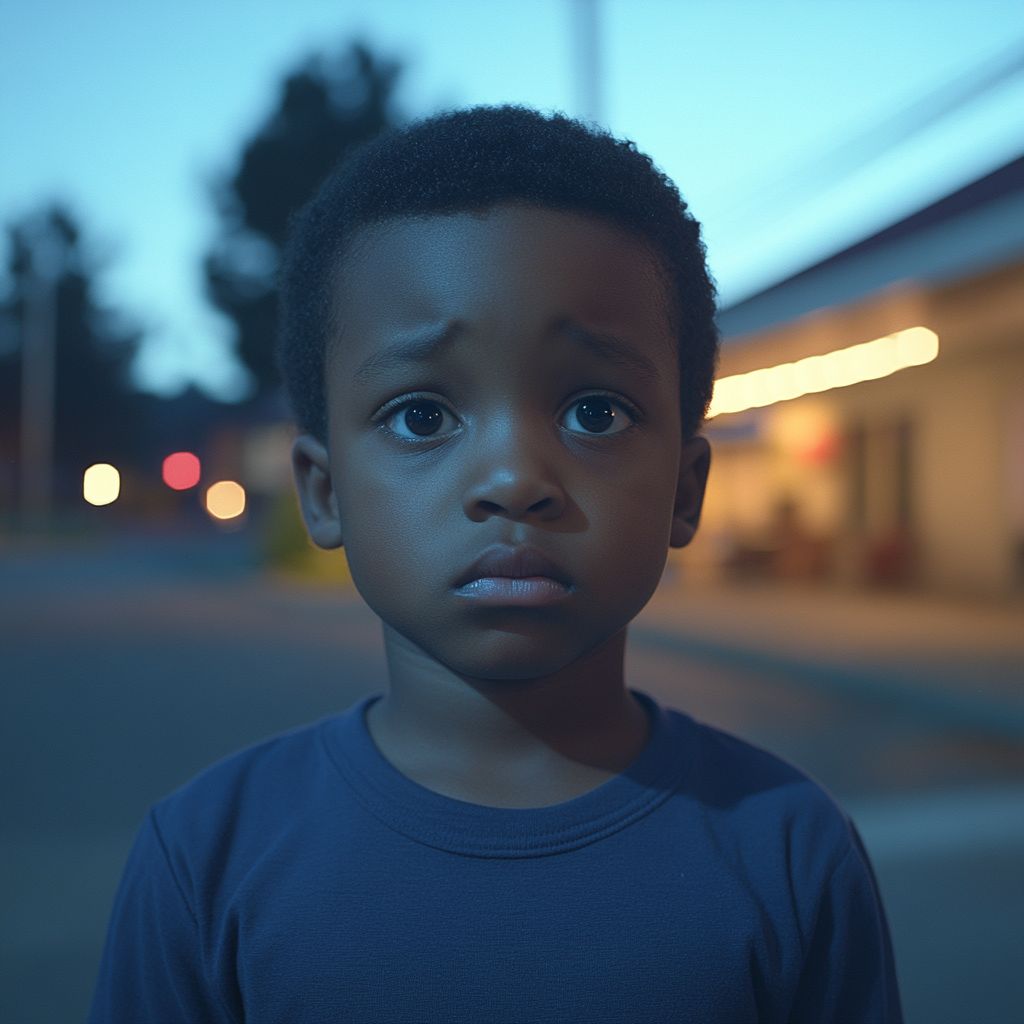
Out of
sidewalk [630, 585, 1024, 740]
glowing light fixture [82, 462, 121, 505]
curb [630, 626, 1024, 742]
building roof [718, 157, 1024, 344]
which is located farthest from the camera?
building roof [718, 157, 1024, 344]

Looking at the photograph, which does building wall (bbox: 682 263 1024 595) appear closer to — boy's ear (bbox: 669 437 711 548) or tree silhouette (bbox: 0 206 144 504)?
boy's ear (bbox: 669 437 711 548)

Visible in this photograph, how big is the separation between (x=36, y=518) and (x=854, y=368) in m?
21.3

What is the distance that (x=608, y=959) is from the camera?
1010 millimetres

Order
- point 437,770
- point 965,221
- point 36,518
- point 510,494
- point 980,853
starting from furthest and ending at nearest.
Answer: point 36,518 → point 965,221 → point 980,853 → point 437,770 → point 510,494

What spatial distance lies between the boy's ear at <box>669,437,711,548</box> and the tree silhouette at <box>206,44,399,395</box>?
43.5 feet

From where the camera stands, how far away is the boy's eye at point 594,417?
994 millimetres

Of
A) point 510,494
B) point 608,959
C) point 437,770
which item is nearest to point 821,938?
point 608,959

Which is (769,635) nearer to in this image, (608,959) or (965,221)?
(965,221)

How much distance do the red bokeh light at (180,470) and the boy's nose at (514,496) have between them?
3.90ft

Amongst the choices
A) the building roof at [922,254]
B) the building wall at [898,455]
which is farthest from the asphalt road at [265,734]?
the building wall at [898,455]

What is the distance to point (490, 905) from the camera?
1.02 m

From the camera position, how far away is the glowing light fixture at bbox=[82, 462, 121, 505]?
5.15 feet

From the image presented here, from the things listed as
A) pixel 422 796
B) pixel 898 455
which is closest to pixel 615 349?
pixel 422 796

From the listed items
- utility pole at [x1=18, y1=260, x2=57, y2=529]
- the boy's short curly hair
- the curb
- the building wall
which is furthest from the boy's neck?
utility pole at [x1=18, y1=260, x2=57, y2=529]
